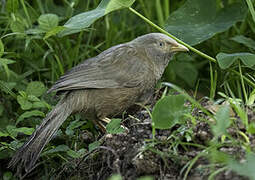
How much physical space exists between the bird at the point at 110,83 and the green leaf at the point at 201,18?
339 mm

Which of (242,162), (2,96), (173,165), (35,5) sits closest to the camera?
(242,162)

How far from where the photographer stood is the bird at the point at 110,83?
14.1 feet

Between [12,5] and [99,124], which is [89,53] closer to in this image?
[12,5]

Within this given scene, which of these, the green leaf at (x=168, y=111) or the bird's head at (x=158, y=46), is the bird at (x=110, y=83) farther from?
the green leaf at (x=168, y=111)

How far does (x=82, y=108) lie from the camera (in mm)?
4441

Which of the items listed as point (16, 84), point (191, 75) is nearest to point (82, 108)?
point (16, 84)

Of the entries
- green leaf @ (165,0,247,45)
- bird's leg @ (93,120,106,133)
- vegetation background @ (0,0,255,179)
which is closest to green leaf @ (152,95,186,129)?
vegetation background @ (0,0,255,179)

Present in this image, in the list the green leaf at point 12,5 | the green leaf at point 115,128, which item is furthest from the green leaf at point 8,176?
the green leaf at point 12,5

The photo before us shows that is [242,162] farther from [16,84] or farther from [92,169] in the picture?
[16,84]

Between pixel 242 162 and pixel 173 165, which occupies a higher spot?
pixel 242 162

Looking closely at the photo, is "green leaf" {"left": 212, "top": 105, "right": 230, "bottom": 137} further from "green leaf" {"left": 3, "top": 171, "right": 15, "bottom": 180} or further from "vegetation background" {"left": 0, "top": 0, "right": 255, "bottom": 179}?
"green leaf" {"left": 3, "top": 171, "right": 15, "bottom": 180}

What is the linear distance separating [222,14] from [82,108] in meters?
2.05

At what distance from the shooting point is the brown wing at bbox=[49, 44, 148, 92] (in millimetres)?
4402

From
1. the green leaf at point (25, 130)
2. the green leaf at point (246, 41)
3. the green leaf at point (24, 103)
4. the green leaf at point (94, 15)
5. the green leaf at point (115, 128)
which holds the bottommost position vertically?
the green leaf at point (25, 130)
